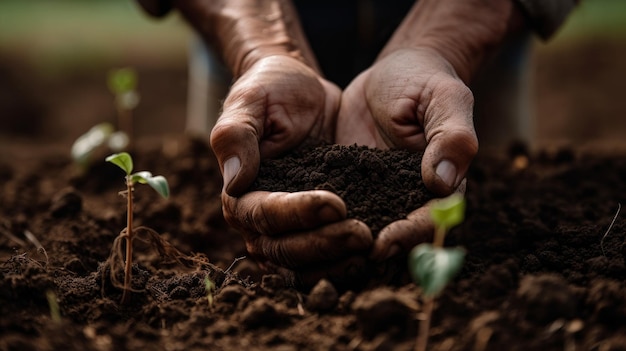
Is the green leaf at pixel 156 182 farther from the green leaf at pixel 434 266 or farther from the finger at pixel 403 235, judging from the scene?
the green leaf at pixel 434 266

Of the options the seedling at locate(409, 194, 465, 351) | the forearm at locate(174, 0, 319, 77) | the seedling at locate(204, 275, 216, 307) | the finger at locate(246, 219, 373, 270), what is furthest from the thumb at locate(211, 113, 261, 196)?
the seedling at locate(409, 194, 465, 351)

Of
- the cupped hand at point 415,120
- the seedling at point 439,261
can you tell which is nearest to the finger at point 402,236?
the cupped hand at point 415,120

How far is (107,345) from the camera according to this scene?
144cm

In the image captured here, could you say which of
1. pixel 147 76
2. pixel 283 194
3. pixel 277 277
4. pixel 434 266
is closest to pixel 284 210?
pixel 283 194

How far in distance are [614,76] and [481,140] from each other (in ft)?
10.4

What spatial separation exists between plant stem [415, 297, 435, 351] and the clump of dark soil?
29cm

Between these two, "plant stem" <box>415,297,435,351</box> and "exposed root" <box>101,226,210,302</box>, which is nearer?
"plant stem" <box>415,297,435,351</box>

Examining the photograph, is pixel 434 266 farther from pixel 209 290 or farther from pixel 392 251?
pixel 209 290

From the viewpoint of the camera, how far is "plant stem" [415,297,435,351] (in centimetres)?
136

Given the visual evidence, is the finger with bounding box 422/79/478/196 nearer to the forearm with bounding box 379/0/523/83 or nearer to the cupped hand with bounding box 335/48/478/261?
the cupped hand with bounding box 335/48/478/261

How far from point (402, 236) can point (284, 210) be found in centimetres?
28

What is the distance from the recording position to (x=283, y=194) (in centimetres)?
172

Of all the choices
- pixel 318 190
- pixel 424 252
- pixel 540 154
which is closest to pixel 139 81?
pixel 540 154

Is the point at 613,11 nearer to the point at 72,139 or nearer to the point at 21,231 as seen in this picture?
the point at 72,139
